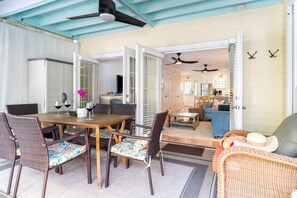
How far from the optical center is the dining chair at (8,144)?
180 centimetres

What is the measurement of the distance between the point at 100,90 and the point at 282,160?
17.6 feet

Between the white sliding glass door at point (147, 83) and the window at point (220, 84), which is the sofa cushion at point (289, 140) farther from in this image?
the window at point (220, 84)

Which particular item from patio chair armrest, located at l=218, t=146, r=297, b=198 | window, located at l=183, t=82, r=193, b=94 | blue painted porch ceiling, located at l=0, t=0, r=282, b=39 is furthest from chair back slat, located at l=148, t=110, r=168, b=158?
window, located at l=183, t=82, r=193, b=94

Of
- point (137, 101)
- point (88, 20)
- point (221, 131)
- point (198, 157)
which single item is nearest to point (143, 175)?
point (198, 157)

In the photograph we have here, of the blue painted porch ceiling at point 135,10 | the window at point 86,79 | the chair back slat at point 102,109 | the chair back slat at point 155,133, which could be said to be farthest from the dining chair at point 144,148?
the window at point 86,79

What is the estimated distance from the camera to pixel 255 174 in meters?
1.32

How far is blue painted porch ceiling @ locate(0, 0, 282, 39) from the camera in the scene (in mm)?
3025

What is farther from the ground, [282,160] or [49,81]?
[49,81]

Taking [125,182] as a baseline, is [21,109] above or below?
above

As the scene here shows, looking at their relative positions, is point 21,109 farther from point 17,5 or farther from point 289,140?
point 289,140

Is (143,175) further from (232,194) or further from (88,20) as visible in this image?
(88,20)

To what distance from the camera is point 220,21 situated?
135 inches

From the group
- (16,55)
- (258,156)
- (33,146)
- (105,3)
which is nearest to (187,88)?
(16,55)

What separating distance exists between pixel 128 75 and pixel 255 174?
285cm
